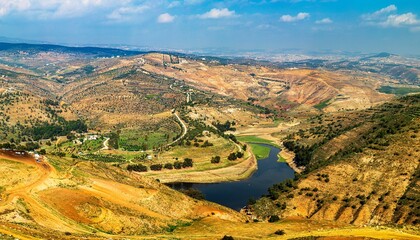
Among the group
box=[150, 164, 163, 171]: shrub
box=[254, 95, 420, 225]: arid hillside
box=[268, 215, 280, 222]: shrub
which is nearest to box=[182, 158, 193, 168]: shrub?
box=[150, 164, 163, 171]: shrub

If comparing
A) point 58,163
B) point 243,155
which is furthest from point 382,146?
point 58,163

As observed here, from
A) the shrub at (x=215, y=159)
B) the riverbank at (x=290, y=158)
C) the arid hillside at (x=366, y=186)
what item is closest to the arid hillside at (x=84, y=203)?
the arid hillside at (x=366, y=186)

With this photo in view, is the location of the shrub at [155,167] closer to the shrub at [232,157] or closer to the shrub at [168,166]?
the shrub at [168,166]

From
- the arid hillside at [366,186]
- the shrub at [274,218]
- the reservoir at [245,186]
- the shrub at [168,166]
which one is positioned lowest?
the reservoir at [245,186]

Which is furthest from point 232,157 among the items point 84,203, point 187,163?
point 84,203

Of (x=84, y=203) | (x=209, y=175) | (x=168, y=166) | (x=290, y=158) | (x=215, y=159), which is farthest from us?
(x=290, y=158)

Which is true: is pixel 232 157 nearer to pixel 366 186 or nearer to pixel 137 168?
pixel 137 168

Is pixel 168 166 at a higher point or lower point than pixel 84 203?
lower

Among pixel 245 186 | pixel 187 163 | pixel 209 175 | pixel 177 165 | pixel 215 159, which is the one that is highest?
pixel 215 159

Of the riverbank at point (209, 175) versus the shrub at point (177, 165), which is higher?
the shrub at point (177, 165)
